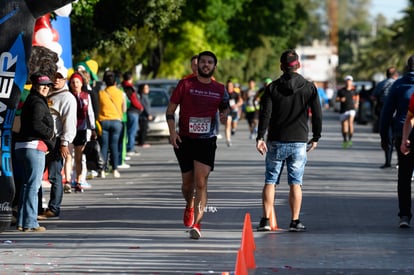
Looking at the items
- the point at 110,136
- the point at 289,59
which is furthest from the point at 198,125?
the point at 110,136

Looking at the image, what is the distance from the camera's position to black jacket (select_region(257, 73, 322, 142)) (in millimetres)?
13773

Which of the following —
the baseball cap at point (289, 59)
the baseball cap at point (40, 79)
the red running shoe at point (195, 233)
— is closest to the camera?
the red running shoe at point (195, 233)

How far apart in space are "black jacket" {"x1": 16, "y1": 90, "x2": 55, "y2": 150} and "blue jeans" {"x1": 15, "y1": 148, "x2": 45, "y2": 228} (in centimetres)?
16

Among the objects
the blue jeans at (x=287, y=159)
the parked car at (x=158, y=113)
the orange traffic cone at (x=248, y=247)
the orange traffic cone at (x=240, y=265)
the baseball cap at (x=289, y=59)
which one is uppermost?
the baseball cap at (x=289, y=59)

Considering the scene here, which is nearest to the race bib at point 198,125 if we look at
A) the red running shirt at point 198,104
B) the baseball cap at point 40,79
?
the red running shirt at point 198,104

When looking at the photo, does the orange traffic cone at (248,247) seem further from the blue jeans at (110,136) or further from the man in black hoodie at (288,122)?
the blue jeans at (110,136)

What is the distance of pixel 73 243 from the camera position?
1266 centimetres

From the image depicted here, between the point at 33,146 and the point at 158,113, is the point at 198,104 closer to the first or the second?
the point at 33,146

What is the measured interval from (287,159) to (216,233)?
1.17 metres

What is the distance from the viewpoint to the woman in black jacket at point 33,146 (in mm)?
13836

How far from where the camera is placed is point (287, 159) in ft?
45.5

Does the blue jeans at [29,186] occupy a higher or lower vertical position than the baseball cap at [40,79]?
lower

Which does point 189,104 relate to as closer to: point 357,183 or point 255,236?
A: point 255,236

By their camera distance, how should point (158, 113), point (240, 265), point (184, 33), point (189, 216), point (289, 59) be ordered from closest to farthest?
1. point (240, 265)
2. point (189, 216)
3. point (289, 59)
4. point (158, 113)
5. point (184, 33)
